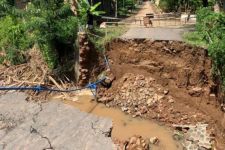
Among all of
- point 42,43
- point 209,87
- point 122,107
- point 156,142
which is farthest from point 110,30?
point 156,142

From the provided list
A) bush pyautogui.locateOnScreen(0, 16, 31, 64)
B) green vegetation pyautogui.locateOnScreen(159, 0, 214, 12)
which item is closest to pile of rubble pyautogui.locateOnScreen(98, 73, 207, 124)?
bush pyautogui.locateOnScreen(0, 16, 31, 64)

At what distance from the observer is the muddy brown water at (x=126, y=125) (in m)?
12.9

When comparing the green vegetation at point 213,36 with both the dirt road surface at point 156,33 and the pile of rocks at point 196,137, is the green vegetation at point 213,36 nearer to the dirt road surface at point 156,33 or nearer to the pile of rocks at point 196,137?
the dirt road surface at point 156,33

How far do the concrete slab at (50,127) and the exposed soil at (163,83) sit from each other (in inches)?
90.9

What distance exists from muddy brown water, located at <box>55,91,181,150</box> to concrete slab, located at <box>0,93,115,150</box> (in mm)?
765

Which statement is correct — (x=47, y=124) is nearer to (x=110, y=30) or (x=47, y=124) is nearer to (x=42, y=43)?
(x=42, y=43)

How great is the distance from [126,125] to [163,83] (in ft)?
9.87

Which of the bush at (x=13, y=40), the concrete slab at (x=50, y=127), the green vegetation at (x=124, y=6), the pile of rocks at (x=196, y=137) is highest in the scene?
the green vegetation at (x=124, y=6)

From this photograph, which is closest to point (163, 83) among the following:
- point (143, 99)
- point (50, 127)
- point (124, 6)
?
point (143, 99)

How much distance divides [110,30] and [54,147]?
357 inches

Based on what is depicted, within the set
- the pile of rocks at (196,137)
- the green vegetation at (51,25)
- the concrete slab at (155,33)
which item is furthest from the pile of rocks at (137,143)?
the green vegetation at (51,25)

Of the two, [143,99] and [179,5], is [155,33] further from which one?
[179,5]

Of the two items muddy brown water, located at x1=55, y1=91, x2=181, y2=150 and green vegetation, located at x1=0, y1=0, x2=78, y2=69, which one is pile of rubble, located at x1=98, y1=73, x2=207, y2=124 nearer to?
muddy brown water, located at x1=55, y1=91, x2=181, y2=150

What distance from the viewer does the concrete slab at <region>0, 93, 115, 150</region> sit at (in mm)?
11531
